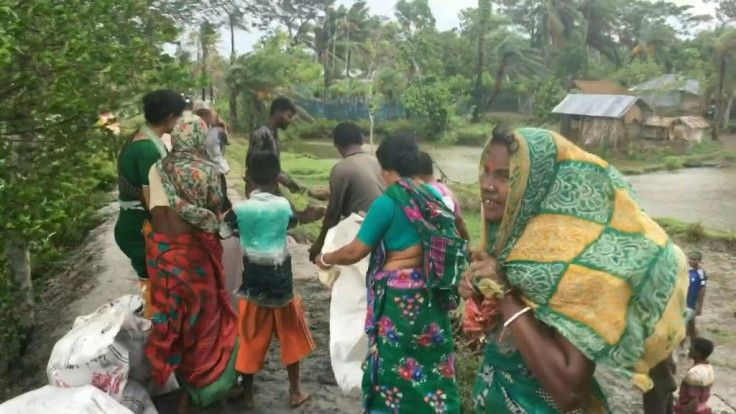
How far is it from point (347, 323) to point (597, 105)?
1179 inches

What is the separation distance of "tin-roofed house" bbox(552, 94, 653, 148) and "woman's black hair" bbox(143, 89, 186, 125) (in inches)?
1124

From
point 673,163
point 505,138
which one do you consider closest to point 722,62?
point 673,163

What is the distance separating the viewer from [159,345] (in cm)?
316

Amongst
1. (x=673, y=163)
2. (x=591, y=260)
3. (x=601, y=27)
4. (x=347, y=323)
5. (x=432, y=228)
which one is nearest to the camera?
(x=591, y=260)

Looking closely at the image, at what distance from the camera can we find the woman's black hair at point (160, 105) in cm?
344

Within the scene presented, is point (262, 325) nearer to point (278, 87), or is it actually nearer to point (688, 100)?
point (278, 87)

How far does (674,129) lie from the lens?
29625mm

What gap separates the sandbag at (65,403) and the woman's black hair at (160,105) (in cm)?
142

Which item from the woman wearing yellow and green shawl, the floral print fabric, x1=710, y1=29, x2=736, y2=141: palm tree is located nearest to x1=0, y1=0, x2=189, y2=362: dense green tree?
the floral print fabric

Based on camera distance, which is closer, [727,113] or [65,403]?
[65,403]

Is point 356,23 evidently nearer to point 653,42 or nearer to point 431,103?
point 431,103

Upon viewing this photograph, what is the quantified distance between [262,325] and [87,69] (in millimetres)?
1468

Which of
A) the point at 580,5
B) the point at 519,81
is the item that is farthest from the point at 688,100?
the point at 580,5

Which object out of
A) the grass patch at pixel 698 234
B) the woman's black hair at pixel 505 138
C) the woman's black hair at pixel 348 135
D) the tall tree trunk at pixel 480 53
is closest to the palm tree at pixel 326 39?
the tall tree trunk at pixel 480 53
